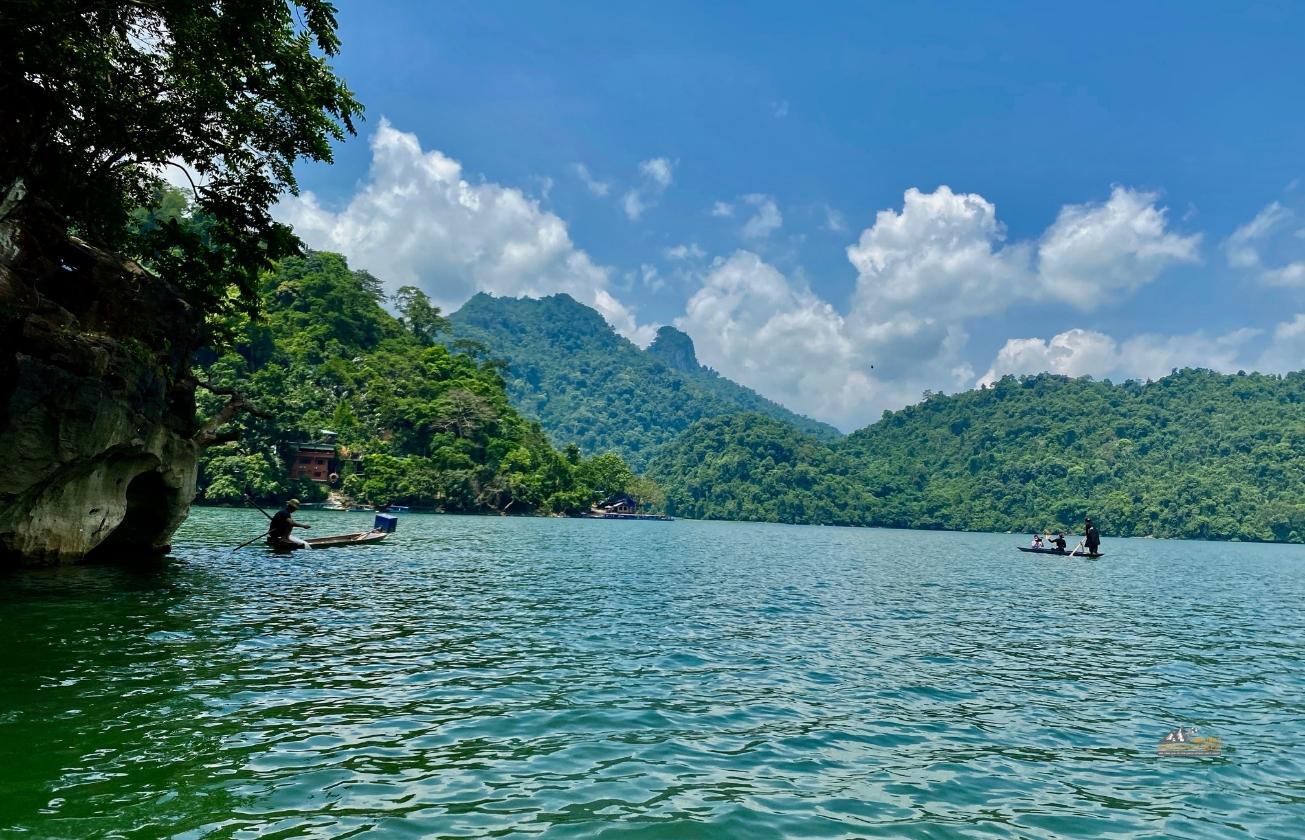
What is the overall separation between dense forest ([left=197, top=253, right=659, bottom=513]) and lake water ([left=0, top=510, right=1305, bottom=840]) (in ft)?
229

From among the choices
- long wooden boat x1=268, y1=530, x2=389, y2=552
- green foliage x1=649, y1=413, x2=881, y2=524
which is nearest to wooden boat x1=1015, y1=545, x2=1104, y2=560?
long wooden boat x1=268, y1=530, x2=389, y2=552

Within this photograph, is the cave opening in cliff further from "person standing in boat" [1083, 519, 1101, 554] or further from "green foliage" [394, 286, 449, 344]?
→ "green foliage" [394, 286, 449, 344]

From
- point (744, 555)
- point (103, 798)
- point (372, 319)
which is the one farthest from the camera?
point (372, 319)

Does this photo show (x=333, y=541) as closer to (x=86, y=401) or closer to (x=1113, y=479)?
(x=86, y=401)

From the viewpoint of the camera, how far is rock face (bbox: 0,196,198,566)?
16.8m

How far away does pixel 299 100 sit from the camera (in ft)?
60.2

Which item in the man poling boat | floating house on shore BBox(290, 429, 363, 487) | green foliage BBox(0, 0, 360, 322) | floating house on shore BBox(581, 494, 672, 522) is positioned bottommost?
floating house on shore BBox(581, 494, 672, 522)

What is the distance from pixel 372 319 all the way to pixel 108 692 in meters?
133

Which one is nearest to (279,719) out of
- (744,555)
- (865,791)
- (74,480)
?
(865,791)

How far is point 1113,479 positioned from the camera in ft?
534

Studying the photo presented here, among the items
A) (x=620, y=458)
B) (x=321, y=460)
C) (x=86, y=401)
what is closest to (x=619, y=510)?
(x=620, y=458)

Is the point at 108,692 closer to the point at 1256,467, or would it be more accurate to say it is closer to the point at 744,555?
the point at 744,555

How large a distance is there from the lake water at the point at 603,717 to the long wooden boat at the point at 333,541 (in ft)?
27.1

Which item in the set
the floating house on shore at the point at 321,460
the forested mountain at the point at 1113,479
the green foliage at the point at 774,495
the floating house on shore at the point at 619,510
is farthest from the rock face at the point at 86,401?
the green foliage at the point at 774,495
